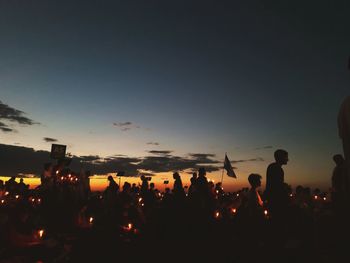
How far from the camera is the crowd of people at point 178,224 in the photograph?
5910mm

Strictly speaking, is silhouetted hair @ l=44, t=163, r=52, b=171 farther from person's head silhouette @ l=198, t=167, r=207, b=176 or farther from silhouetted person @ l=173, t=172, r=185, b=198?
person's head silhouette @ l=198, t=167, r=207, b=176

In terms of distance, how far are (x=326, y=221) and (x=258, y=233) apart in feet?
6.25

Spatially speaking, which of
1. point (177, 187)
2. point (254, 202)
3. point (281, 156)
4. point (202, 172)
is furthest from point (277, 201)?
point (177, 187)

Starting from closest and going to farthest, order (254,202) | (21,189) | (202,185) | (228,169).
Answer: (254,202)
(202,185)
(21,189)
(228,169)

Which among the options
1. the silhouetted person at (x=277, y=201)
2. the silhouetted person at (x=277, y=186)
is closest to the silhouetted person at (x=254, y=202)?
the silhouetted person at (x=277, y=201)

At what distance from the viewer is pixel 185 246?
8.32m

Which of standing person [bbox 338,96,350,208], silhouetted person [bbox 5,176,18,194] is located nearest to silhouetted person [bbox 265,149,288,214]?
standing person [bbox 338,96,350,208]

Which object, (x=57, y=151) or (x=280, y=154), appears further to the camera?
(x=57, y=151)

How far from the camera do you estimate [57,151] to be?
1512cm

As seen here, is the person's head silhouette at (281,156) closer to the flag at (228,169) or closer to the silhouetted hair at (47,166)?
the silhouetted hair at (47,166)

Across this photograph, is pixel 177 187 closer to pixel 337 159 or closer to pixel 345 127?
pixel 337 159

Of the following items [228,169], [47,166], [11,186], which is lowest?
[11,186]

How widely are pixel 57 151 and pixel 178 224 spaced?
6.83 m

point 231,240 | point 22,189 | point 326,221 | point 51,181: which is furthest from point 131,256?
point 22,189
